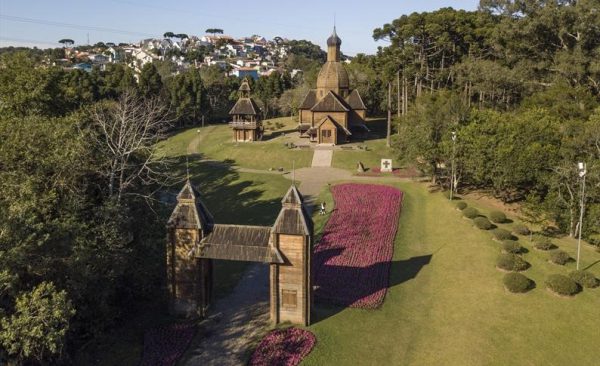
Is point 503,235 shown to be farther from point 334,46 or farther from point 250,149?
point 334,46

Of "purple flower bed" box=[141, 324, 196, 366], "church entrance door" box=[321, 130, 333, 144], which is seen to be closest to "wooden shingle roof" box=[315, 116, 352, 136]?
"church entrance door" box=[321, 130, 333, 144]

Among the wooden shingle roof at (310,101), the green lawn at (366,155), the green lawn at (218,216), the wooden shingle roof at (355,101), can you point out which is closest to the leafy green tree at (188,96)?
the green lawn at (218,216)

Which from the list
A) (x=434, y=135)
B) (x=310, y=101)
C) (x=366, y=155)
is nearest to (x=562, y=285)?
(x=434, y=135)

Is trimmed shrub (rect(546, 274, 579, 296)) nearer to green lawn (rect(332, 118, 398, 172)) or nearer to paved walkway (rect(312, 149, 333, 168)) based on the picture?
green lawn (rect(332, 118, 398, 172))

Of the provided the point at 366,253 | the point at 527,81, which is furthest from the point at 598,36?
the point at 366,253

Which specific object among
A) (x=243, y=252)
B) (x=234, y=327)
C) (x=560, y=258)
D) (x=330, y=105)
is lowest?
(x=234, y=327)

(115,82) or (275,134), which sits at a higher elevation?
(115,82)

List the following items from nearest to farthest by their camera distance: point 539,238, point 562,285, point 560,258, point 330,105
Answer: point 562,285 → point 560,258 → point 539,238 → point 330,105
